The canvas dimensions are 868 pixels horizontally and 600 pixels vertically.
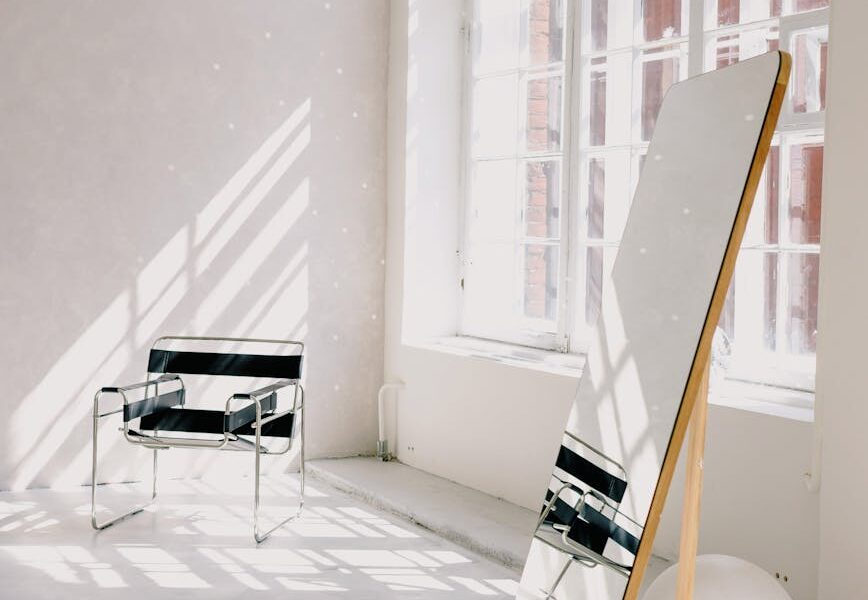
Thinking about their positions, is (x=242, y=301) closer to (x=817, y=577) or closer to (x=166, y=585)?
(x=166, y=585)

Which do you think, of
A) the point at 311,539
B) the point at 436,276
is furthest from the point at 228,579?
the point at 436,276

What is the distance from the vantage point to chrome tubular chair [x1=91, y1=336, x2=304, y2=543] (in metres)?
4.23

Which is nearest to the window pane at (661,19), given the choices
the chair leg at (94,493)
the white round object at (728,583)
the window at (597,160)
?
the window at (597,160)

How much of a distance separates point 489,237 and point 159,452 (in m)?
1.97

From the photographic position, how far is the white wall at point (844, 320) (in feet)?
9.43

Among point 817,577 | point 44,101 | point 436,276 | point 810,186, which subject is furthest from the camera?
point 436,276

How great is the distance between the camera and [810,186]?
357cm

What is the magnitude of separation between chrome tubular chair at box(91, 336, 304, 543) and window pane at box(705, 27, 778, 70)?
2.11m

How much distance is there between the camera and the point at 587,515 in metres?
2.75

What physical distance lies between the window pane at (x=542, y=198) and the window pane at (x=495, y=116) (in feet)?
0.73

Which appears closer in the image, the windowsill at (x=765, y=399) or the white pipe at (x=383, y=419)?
the windowsill at (x=765, y=399)

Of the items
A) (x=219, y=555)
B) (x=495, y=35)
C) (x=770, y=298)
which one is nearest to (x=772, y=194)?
(x=770, y=298)

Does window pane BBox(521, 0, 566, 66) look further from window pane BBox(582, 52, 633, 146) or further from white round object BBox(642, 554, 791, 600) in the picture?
white round object BBox(642, 554, 791, 600)

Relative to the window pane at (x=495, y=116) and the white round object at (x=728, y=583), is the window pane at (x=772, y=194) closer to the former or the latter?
the white round object at (x=728, y=583)
